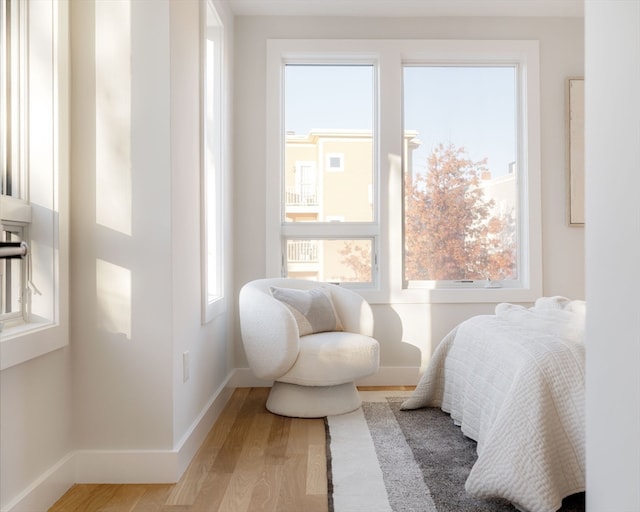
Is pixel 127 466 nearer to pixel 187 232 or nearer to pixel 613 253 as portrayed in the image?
pixel 187 232

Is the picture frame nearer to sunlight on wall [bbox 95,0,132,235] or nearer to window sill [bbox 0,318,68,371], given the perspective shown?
sunlight on wall [bbox 95,0,132,235]

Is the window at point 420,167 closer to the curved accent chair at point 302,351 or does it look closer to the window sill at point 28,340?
the curved accent chair at point 302,351

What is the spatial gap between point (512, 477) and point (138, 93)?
201 centimetres

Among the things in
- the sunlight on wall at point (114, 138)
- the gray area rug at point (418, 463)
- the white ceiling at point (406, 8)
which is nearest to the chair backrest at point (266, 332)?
the gray area rug at point (418, 463)

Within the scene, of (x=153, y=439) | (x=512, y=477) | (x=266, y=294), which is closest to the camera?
(x=512, y=477)

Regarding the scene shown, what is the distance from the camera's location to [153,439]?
231 centimetres

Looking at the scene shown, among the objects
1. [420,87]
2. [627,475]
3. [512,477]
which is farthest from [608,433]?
[420,87]

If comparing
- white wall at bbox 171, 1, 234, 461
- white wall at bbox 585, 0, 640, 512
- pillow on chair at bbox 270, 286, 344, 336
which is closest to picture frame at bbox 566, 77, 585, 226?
pillow on chair at bbox 270, 286, 344, 336

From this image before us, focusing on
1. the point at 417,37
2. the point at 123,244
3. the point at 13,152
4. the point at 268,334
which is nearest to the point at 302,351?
the point at 268,334

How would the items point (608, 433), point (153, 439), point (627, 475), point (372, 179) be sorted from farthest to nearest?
point (372, 179) < point (153, 439) < point (608, 433) < point (627, 475)

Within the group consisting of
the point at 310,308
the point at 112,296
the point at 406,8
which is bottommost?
the point at 310,308

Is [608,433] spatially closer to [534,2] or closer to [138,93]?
[138,93]

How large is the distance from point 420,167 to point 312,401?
6.39 ft

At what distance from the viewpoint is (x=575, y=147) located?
4.08 meters
